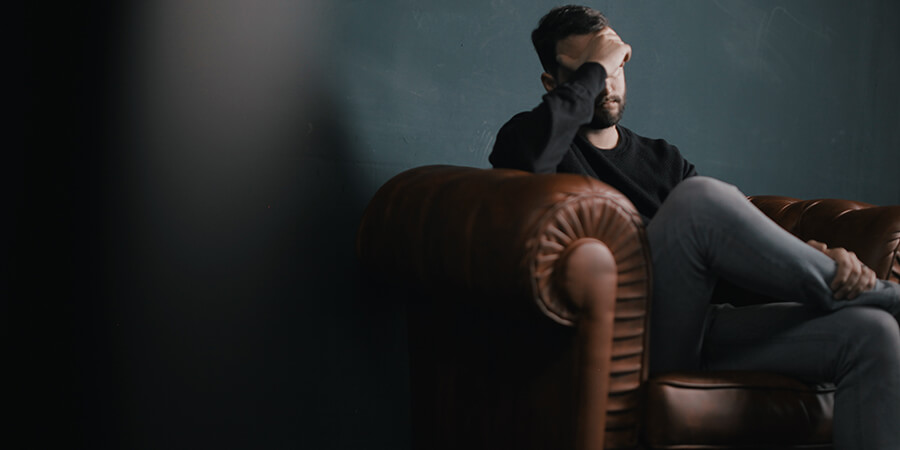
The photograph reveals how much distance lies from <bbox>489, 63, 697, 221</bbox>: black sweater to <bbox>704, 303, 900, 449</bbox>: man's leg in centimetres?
40

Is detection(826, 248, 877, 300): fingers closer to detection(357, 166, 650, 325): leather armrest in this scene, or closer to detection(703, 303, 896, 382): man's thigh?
detection(703, 303, 896, 382): man's thigh

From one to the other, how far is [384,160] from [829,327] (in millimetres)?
935

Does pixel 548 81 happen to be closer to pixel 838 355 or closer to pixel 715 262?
pixel 715 262

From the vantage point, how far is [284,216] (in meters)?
1.50

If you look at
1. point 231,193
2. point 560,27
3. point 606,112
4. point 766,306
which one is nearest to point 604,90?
point 606,112

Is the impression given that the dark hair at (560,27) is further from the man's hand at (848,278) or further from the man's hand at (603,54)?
the man's hand at (848,278)

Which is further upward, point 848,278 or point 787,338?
point 848,278

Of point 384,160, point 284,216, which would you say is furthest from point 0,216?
point 384,160

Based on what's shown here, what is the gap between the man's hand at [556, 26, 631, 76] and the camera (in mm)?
1476

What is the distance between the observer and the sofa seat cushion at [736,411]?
1.05 m

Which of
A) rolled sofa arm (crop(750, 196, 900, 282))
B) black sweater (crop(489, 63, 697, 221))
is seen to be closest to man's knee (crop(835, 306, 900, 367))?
rolled sofa arm (crop(750, 196, 900, 282))

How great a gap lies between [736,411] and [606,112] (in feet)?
2.38

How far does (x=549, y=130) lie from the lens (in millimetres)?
1280

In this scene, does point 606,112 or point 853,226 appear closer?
point 853,226
